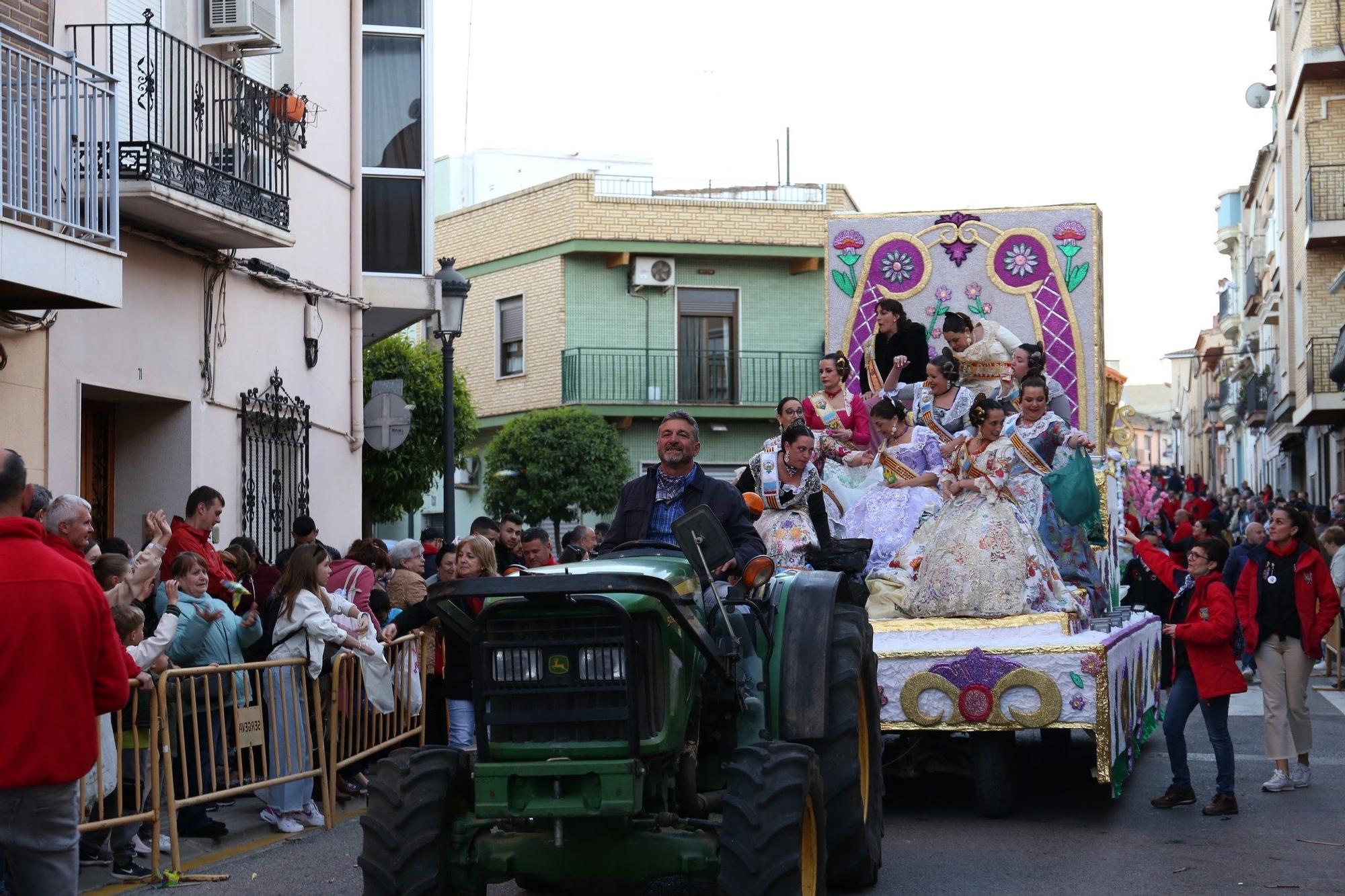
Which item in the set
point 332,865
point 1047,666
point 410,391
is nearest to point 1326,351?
point 410,391

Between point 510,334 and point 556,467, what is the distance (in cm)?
518

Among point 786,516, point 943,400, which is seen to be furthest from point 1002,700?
point 943,400

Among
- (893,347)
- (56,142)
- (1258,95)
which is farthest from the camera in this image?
(1258,95)

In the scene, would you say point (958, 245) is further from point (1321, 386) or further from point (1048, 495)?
point (1321, 386)

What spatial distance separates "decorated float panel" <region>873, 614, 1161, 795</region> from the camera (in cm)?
959

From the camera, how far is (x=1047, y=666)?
9.64 m

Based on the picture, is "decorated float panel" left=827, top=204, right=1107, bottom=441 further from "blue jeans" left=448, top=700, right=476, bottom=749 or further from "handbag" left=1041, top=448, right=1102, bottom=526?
"blue jeans" left=448, top=700, right=476, bottom=749

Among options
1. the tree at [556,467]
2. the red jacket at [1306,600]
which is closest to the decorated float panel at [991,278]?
the red jacket at [1306,600]

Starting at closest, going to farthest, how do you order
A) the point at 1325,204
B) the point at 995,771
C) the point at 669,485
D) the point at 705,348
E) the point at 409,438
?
the point at 669,485 → the point at 995,771 → the point at 409,438 → the point at 1325,204 → the point at 705,348

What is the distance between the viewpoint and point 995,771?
9969 millimetres

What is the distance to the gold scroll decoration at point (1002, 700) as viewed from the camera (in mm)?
9609

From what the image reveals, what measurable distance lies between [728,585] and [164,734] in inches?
128

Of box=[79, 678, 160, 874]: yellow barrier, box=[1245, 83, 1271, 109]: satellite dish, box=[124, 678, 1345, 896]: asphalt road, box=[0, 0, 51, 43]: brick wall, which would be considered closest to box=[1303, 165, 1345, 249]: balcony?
box=[1245, 83, 1271, 109]: satellite dish

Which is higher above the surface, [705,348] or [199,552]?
[705,348]
